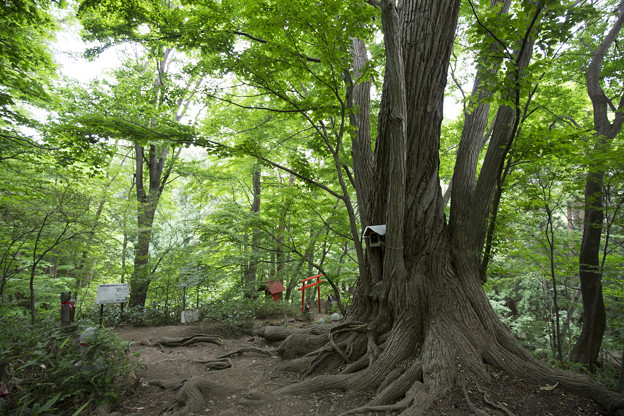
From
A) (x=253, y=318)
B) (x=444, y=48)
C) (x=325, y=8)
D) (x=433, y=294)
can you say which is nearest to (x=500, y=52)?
(x=444, y=48)

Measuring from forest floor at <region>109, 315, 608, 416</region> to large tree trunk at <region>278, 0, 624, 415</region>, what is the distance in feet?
0.43

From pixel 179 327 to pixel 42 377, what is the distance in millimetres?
4459

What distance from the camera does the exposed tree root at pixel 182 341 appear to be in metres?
6.02

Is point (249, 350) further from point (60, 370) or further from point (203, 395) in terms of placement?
point (60, 370)

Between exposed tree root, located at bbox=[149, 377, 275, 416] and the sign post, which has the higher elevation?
the sign post

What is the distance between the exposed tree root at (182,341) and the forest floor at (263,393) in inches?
3.4

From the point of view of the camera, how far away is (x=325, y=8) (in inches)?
140

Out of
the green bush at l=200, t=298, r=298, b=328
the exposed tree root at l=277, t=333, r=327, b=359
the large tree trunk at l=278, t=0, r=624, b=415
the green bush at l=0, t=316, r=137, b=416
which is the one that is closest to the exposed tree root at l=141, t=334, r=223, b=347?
the green bush at l=200, t=298, r=298, b=328

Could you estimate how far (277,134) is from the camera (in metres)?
8.63

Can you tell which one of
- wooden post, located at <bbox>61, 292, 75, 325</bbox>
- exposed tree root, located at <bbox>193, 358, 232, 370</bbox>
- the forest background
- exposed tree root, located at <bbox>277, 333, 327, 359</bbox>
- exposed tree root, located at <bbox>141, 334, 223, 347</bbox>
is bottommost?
exposed tree root, located at <bbox>193, 358, 232, 370</bbox>

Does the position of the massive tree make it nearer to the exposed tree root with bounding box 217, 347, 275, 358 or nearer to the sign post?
the exposed tree root with bounding box 217, 347, 275, 358

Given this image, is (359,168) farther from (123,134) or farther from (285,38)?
(123,134)

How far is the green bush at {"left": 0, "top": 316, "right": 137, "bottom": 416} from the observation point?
2.92m

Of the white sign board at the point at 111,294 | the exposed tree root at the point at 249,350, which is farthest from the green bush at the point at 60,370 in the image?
the white sign board at the point at 111,294
